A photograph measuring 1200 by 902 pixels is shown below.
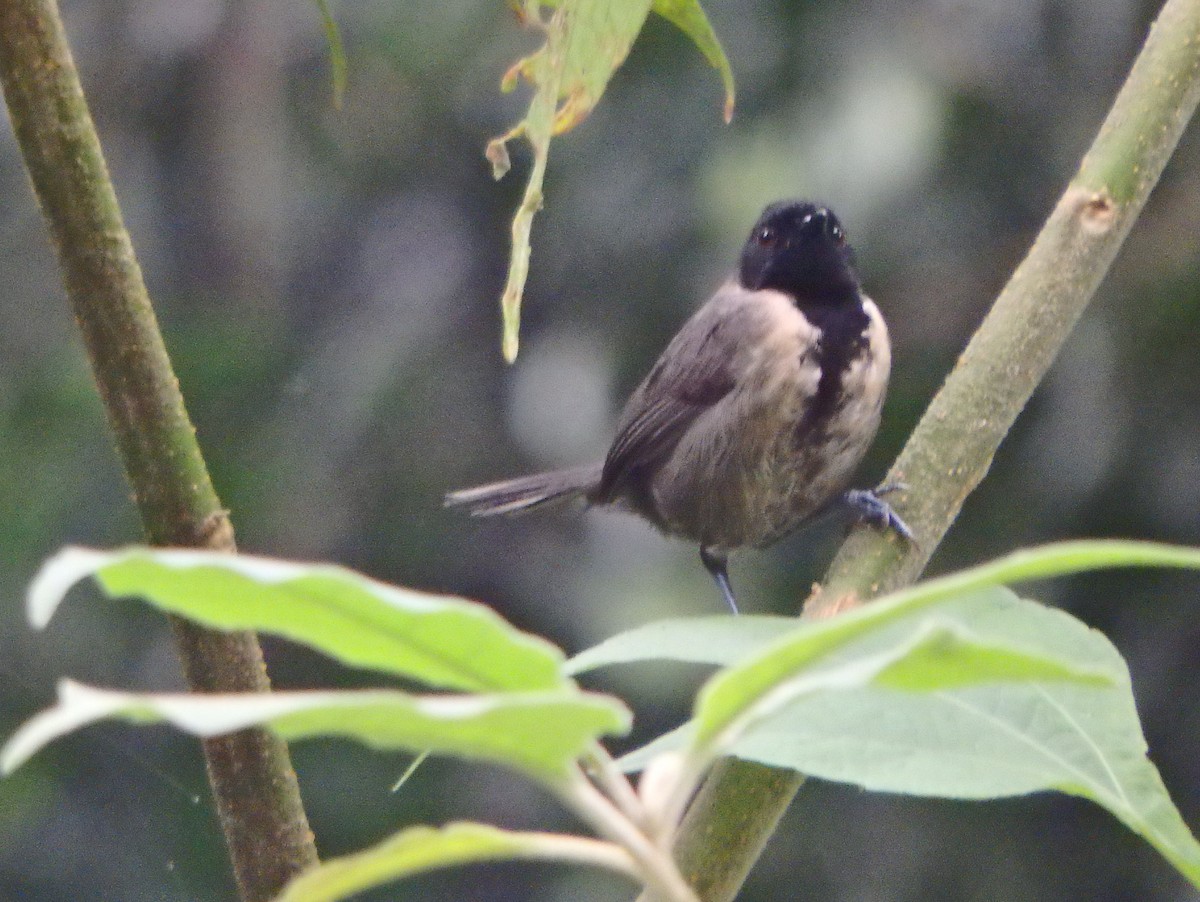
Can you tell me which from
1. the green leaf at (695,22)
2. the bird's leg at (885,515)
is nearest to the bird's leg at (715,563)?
the bird's leg at (885,515)

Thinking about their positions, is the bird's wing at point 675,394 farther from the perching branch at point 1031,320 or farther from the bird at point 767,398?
the perching branch at point 1031,320

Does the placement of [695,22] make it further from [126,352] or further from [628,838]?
[628,838]

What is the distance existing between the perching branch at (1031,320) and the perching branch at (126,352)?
525mm

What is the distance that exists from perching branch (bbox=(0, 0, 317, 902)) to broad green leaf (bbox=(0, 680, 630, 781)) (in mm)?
633

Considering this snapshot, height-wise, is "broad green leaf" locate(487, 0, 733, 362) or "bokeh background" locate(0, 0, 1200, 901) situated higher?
"broad green leaf" locate(487, 0, 733, 362)

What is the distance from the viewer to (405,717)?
573 millimetres

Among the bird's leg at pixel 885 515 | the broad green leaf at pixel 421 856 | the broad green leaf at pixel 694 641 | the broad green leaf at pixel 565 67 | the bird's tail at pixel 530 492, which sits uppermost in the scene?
the broad green leaf at pixel 565 67

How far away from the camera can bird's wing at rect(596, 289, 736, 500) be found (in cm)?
344

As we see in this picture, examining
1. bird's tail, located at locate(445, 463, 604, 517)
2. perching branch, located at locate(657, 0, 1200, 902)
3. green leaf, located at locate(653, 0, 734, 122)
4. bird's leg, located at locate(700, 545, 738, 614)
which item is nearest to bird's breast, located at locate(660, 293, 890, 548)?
bird's leg, located at locate(700, 545, 738, 614)

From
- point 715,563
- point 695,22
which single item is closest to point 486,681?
point 695,22

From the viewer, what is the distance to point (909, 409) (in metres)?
3.99

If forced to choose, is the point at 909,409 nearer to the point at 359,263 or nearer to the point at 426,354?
the point at 426,354

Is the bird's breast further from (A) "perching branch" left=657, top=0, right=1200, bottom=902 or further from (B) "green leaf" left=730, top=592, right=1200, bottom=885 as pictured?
(B) "green leaf" left=730, top=592, right=1200, bottom=885

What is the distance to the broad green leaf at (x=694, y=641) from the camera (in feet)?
3.39
